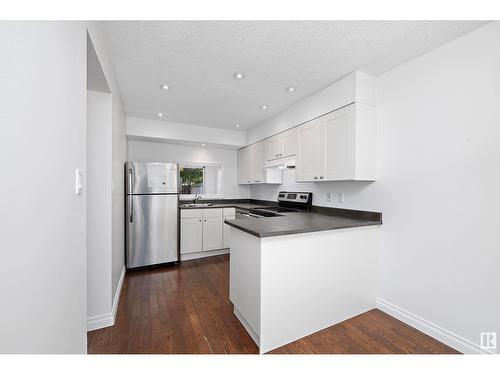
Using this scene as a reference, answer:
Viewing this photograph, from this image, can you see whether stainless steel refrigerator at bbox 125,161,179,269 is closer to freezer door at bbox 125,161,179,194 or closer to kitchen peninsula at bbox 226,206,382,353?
freezer door at bbox 125,161,179,194

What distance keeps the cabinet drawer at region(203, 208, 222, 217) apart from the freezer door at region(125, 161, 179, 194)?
66 cm

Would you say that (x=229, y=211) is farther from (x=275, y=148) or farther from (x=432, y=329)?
(x=432, y=329)

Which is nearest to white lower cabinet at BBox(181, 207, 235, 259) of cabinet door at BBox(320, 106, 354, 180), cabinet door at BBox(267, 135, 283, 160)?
cabinet door at BBox(267, 135, 283, 160)

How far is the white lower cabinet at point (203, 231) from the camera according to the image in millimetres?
3713

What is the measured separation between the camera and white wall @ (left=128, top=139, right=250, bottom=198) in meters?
4.00

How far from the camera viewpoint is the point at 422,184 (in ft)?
6.18

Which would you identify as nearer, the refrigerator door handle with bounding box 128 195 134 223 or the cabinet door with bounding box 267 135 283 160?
the refrigerator door handle with bounding box 128 195 134 223

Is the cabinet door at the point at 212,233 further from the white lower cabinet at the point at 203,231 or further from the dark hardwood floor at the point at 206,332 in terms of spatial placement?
the dark hardwood floor at the point at 206,332

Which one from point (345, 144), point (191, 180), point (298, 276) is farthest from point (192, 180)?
point (298, 276)

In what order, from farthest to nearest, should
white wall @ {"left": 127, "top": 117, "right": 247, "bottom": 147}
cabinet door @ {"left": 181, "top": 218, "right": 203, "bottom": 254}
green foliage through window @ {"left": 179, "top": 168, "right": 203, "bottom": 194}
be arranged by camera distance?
green foliage through window @ {"left": 179, "top": 168, "right": 203, "bottom": 194}
cabinet door @ {"left": 181, "top": 218, "right": 203, "bottom": 254}
white wall @ {"left": 127, "top": 117, "right": 247, "bottom": 147}

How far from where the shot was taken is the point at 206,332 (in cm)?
183

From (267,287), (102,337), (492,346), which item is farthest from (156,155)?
(492,346)

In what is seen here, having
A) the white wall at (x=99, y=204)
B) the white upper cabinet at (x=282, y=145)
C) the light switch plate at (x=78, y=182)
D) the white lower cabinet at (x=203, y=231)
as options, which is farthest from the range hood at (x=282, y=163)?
the light switch plate at (x=78, y=182)

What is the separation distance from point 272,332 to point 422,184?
1794mm
